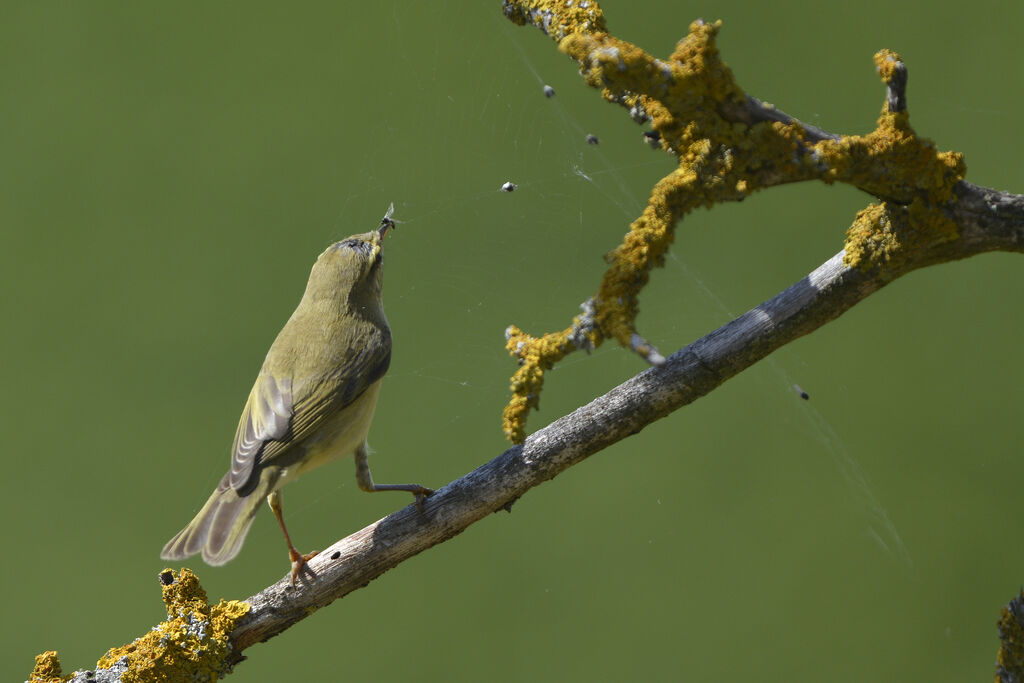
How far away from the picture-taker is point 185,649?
193 centimetres

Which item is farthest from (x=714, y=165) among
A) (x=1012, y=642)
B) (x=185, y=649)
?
(x=185, y=649)

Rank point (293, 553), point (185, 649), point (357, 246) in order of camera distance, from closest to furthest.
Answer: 1. point (185, 649)
2. point (293, 553)
3. point (357, 246)

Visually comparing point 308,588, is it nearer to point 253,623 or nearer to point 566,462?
point 253,623

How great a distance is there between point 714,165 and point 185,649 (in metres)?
1.36

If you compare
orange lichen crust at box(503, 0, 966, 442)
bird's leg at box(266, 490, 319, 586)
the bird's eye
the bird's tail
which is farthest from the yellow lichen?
the bird's eye

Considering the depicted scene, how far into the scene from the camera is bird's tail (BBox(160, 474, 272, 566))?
2318mm

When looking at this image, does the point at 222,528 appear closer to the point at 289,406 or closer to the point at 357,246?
the point at 289,406

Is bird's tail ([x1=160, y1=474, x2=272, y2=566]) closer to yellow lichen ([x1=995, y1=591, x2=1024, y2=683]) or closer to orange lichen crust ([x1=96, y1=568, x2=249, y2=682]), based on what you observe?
orange lichen crust ([x1=96, y1=568, x2=249, y2=682])

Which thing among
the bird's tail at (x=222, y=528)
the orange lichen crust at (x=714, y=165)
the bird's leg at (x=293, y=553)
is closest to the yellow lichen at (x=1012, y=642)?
the orange lichen crust at (x=714, y=165)

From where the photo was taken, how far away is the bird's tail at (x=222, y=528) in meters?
2.32

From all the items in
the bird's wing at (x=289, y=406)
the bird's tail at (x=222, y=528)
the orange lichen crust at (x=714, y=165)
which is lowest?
the orange lichen crust at (x=714, y=165)

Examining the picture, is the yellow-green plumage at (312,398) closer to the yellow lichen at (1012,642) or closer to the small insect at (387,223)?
the small insect at (387,223)

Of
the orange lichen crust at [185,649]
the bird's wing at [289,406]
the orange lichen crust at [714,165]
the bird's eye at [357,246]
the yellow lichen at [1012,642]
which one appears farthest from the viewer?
the bird's eye at [357,246]

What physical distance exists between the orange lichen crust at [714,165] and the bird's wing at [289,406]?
902mm
